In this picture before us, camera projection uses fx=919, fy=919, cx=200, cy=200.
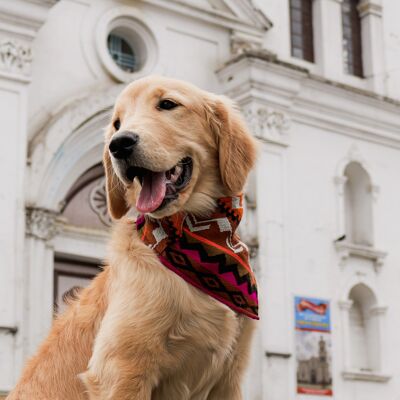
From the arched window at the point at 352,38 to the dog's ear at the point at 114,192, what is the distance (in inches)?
646

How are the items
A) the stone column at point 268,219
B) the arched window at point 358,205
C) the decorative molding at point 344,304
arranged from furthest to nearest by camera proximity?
the arched window at point 358,205, the decorative molding at point 344,304, the stone column at point 268,219

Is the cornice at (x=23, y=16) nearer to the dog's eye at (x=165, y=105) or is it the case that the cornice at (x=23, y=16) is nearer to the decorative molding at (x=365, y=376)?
the decorative molding at (x=365, y=376)

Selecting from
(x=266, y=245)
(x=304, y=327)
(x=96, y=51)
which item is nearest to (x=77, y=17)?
(x=96, y=51)

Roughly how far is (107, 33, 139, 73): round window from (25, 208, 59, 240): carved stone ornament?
3406mm

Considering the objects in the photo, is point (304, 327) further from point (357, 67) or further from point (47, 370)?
point (47, 370)

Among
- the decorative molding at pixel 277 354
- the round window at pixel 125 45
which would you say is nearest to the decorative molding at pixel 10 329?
the round window at pixel 125 45

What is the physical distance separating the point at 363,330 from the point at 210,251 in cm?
1549

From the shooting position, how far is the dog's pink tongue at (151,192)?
4.29m

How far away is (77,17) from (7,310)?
17.7ft

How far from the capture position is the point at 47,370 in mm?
4500

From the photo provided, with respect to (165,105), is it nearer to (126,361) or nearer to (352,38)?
(126,361)

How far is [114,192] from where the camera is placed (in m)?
4.71

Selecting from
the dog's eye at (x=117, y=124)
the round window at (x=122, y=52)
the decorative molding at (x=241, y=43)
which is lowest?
the dog's eye at (x=117, y=124)

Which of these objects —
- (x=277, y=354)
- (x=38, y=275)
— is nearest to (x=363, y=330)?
(x=277, y=354)
